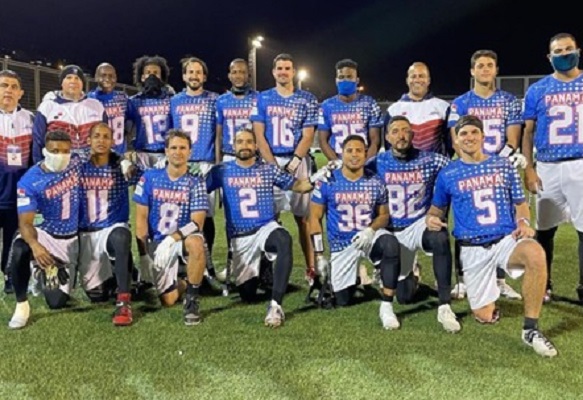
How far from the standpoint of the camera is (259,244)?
5242 millimetres

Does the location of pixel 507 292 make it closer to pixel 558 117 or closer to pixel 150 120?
pixel 558 117

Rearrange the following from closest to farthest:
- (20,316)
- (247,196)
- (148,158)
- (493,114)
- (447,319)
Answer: (447,319)
(20,316)
(247,196)
(493,114)
(148,158)

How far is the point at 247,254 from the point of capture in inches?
209

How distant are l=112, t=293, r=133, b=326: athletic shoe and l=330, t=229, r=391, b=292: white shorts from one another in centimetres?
160

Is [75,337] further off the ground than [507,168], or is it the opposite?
[507,168]

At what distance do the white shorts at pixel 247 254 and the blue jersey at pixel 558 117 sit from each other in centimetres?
226

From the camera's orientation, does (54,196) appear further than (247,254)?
No

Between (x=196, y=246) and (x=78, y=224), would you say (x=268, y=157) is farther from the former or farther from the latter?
(x=78, y=224)

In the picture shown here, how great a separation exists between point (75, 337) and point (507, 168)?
324cm

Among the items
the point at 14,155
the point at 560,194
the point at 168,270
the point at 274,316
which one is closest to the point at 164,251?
the point at 168,270

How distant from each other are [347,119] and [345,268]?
5.01ft

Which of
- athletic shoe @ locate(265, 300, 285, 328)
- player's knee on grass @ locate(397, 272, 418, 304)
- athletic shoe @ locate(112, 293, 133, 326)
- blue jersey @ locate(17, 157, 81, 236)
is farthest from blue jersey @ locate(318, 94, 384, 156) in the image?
athletic shoe @ locate(112, 293, 133, 326)

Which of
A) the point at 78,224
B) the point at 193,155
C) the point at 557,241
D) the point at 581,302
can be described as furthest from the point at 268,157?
the point at 557,241

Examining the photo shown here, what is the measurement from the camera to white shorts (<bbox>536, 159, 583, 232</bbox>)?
5.13 m
